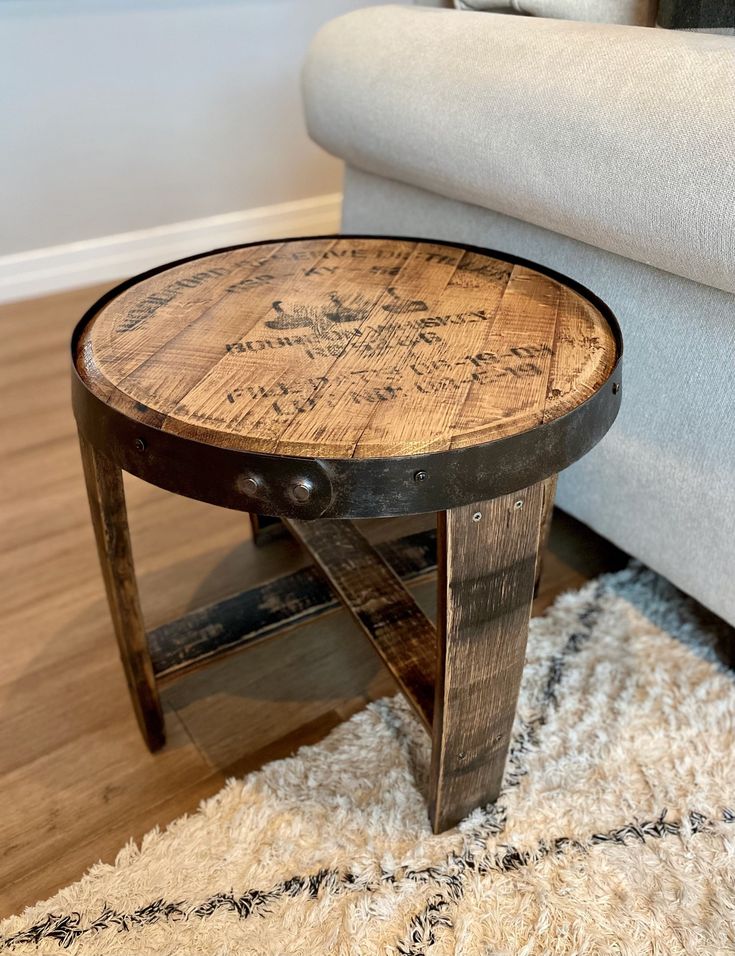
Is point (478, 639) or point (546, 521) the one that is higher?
point (478, 639)

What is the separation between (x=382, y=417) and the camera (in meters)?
0.56

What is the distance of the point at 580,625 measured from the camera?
1008 mm

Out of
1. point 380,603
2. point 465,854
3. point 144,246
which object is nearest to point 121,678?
point 380,603

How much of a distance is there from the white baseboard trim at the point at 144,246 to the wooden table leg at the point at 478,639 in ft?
5.79

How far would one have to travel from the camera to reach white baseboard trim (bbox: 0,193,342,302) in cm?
202

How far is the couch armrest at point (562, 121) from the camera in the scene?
2.33 feet

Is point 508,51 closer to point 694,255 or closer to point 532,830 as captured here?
point 694,255

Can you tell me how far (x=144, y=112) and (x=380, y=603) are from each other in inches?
66.9

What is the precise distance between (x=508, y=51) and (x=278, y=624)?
0.69 metres

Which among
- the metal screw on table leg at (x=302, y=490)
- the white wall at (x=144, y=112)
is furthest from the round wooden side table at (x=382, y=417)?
the white wall at (x=144, y=112)

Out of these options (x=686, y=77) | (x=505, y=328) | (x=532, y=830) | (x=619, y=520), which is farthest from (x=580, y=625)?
(x=686, y=77)

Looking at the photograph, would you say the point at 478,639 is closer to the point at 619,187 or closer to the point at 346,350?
the point at 346,350

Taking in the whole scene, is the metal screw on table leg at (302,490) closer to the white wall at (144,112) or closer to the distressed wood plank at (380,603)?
the distressed wood plank at (380,603)

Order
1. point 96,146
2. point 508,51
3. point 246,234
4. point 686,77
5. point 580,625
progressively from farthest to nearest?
1. point 246,234
2. point 96,146
3. point 580,625
4. point 508,51
5. point 686,77
